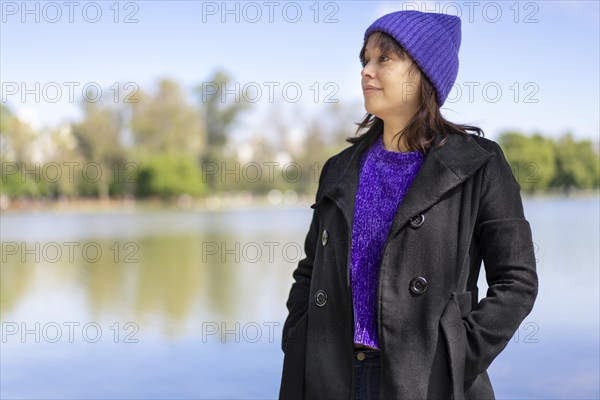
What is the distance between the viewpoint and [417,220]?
4.32 ft

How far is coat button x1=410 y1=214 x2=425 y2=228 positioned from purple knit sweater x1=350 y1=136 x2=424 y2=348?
54 mm

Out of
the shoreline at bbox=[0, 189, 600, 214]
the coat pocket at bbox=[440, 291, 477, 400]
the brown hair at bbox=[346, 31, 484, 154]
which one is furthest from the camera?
the shoreline at bbox=[0, 189, 600, 214]

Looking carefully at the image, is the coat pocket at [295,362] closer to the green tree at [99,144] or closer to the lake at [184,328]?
the lake at [184,328]

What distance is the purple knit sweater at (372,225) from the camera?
1.36 meters

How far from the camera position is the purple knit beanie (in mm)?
1356

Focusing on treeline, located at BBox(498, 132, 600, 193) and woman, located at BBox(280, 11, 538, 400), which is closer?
woman, located at BBox(280, 11, 538, 400)

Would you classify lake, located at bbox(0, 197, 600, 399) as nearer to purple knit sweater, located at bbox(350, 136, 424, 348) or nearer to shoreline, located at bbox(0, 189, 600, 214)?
purple knit sweater, located at bbox(350, 136, 424, 348)

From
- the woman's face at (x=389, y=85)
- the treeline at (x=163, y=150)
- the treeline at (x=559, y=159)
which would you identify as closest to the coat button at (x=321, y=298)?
the woman's face at (x=389, y=85)

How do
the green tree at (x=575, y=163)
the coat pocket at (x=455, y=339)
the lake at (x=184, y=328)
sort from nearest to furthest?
the coat pocket at (x=455, y=339), the lake at (x=184, y=328), the green tree at (x=575, y=163)

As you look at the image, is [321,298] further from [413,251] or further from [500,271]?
[500,271]

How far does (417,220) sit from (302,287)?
33 centimetres

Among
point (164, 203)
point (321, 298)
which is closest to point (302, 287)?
point (321, 298)

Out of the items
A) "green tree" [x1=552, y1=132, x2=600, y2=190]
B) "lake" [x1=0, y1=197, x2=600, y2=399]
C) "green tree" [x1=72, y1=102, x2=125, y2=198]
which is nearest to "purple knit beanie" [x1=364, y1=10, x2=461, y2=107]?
"lake" [x1=0, y1=197, x2=600, y2=399]

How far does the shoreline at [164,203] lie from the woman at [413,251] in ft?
107
